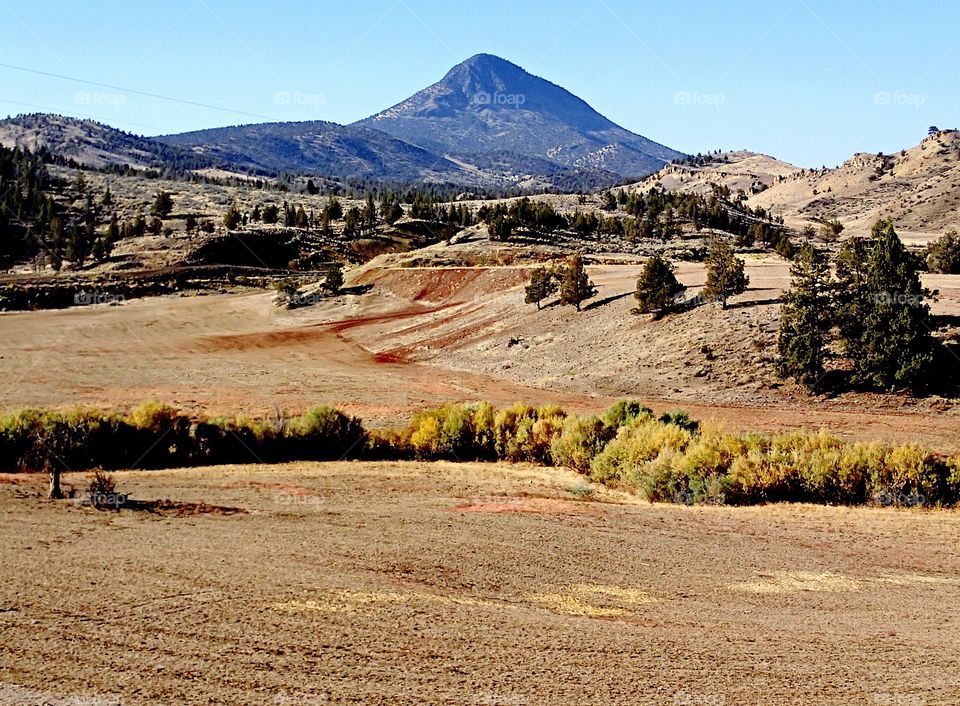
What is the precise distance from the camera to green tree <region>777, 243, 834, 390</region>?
34.2 m

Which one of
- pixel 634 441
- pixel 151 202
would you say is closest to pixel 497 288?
pixel 634 441

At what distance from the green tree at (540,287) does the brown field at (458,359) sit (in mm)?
1032

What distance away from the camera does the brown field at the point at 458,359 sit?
33656 mm

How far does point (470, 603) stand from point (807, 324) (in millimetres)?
27943

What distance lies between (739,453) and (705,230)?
315 feet

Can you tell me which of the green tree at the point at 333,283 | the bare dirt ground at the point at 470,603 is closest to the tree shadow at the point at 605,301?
the green tree at the point at 333,283

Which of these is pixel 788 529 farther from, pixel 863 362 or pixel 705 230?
pixel 705 230
